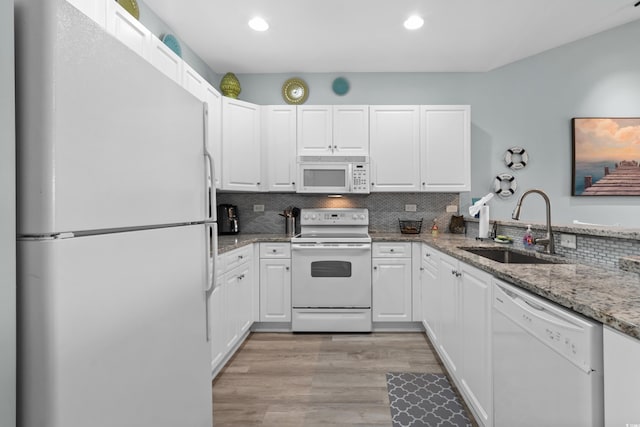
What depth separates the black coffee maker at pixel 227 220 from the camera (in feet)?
11.1

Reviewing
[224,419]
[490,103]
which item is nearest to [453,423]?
[224,419]

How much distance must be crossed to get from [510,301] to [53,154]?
1.56 metres

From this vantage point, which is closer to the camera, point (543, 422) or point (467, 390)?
point (543, 422)

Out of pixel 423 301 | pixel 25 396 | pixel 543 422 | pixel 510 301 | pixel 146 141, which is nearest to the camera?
pixel 25 396

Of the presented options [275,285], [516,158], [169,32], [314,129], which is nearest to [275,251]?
[275,285]

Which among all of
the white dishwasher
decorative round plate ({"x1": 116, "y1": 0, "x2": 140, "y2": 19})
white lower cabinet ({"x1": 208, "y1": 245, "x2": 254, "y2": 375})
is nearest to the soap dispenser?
the white dishwasher

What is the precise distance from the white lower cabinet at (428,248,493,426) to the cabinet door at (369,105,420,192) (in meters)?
1.02

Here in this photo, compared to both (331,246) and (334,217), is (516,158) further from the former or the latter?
(331,246)

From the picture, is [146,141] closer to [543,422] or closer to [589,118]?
[543,422]

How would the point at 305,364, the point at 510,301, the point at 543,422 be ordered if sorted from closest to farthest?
1. the point at 543,422
2. the point at 510,301
3. the point at 305,364

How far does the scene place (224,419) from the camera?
5.94ft

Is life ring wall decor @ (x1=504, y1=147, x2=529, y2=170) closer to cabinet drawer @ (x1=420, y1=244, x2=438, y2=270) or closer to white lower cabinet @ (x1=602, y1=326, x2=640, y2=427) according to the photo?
cabinet drawer @ (x1=420, y1=244, x2=438, y2=270)

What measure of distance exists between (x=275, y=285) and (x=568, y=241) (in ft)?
7.56

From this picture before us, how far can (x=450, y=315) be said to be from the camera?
2.14 metres
